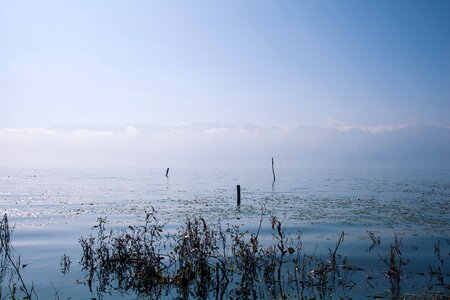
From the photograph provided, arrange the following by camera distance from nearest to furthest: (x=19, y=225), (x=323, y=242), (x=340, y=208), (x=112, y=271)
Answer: (x=112, y=271) → (x=323, y=242) → (x=19, y=225) → (x=340, y=208)

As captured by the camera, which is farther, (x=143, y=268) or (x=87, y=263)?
(x=87, y=263)

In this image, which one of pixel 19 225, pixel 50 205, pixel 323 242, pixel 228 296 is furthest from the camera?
pixel 50 205

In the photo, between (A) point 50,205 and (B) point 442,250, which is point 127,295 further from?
(A) point 50,205

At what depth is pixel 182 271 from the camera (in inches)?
431

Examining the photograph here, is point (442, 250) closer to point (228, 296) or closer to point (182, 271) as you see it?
point (228, 296)

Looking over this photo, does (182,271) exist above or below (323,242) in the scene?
above

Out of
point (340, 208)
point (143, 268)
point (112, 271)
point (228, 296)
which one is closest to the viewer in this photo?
point (228, 296)

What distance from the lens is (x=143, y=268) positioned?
1227 cm

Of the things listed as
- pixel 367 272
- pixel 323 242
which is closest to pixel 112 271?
pixel 367 272

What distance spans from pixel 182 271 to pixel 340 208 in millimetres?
28354

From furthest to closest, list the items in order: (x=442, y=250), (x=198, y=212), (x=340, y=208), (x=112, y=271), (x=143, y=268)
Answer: (x=340, y=208), (x=198, y=212), (x=442, y=250), (x=112, y=271), (x=143, y=268)

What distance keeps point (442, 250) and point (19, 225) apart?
29962 mm

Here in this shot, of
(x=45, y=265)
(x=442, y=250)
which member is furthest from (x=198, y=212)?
(x=442, y=250)

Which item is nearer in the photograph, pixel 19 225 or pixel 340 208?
pixel 19 225
